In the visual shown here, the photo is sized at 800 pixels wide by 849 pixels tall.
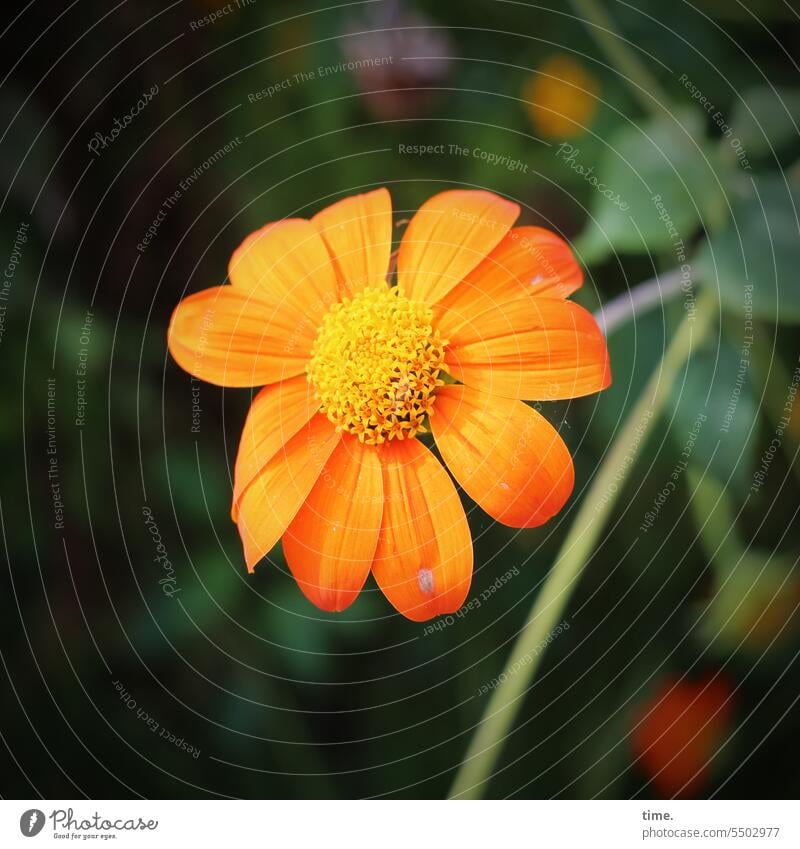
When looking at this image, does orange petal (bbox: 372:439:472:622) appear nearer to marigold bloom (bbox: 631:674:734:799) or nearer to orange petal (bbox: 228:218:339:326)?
A: orange petal (bbox: 228:218:339:326)

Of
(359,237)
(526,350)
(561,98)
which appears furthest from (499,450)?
(561,98)

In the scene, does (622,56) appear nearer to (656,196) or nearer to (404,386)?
(656,196)

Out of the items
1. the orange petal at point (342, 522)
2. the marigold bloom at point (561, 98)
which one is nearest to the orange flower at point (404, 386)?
the orange petal at point (342, 522)

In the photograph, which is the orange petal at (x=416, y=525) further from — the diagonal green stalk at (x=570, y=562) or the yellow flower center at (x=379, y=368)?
the diagonal green stalk at (x=570, y=562)

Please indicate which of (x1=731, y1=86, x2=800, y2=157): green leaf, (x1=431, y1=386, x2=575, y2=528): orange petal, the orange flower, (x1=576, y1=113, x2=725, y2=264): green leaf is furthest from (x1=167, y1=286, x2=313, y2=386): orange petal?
(x1=731, y1=86, x2=800, y2=157): green leaf

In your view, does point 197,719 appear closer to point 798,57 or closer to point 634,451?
point 634,451

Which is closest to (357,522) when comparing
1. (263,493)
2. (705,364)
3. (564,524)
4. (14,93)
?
(263,493)

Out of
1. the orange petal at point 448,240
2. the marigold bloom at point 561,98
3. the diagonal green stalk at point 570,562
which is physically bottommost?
the diagonal green stalk at point 570,562
